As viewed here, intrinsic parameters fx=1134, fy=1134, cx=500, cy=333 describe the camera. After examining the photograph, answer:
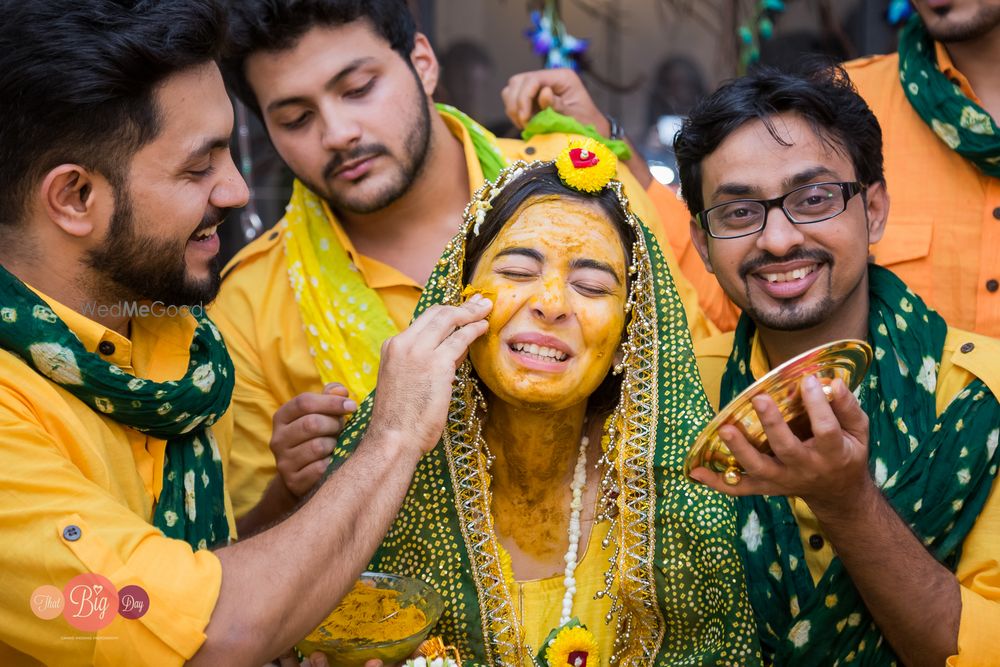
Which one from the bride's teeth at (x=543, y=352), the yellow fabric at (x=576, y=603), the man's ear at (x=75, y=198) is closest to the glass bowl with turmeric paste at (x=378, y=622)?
the yellow fabric at (x=576, y=603)

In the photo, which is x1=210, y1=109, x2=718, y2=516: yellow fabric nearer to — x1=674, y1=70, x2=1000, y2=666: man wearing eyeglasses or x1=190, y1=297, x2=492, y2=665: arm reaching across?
x1=674, y1=70, x2=1000, y2=666: man wearing eyeglasses

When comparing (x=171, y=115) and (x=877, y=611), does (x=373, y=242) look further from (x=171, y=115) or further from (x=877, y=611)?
(x=877, y=611)

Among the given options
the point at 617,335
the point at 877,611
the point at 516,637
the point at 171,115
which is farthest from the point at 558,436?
the point at 171,115

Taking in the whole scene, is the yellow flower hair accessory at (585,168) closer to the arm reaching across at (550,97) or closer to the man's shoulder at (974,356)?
the man's shoulder at (974,356)

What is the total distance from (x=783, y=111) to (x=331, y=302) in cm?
160

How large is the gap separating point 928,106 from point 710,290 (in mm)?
997

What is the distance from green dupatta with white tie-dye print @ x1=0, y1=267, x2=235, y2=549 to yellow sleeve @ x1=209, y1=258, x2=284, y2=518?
0.58 meters

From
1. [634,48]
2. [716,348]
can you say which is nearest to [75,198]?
[716,348]

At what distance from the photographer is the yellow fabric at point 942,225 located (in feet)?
12.3

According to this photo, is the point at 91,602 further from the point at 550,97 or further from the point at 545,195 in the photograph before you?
the point at 550,97

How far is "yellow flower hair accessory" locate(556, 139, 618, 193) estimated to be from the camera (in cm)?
306

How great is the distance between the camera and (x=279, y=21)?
3771 mm

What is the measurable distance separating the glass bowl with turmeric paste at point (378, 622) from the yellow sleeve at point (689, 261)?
191 cm

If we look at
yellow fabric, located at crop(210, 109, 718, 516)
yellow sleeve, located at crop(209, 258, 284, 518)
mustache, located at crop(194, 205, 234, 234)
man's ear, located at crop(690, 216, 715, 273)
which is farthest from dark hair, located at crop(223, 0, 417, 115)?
man's ear, located at crop(690, 216, 715, 273)
